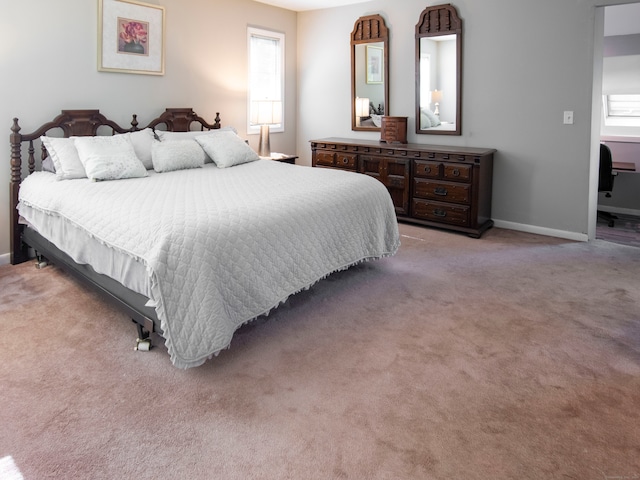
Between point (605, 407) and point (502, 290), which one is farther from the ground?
point (502, 290)

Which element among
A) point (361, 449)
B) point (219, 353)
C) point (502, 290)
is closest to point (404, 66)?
point (502, 290)

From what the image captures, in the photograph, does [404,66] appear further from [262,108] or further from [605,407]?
[605,407]

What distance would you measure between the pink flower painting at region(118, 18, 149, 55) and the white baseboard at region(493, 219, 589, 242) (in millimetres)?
3817

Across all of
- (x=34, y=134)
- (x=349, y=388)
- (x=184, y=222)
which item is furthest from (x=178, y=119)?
(x=349, y=388)

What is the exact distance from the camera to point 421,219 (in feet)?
16.0

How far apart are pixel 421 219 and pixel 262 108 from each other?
219 cm

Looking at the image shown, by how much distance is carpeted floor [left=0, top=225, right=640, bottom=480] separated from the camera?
5.61ft

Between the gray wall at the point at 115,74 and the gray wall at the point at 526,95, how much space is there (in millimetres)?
1680

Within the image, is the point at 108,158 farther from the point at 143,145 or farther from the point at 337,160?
the point at 337,160

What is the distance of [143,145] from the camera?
398cm

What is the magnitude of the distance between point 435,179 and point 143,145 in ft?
8.95

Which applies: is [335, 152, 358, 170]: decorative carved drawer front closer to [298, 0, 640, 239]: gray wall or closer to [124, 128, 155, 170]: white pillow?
[298, 0, 640, 239]: gray wall

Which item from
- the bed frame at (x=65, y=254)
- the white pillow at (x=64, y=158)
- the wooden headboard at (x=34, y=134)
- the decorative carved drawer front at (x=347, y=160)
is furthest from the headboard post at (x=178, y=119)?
the decorative carved drawer front at (x=347, y=160)

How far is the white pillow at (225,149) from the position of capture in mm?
4195
